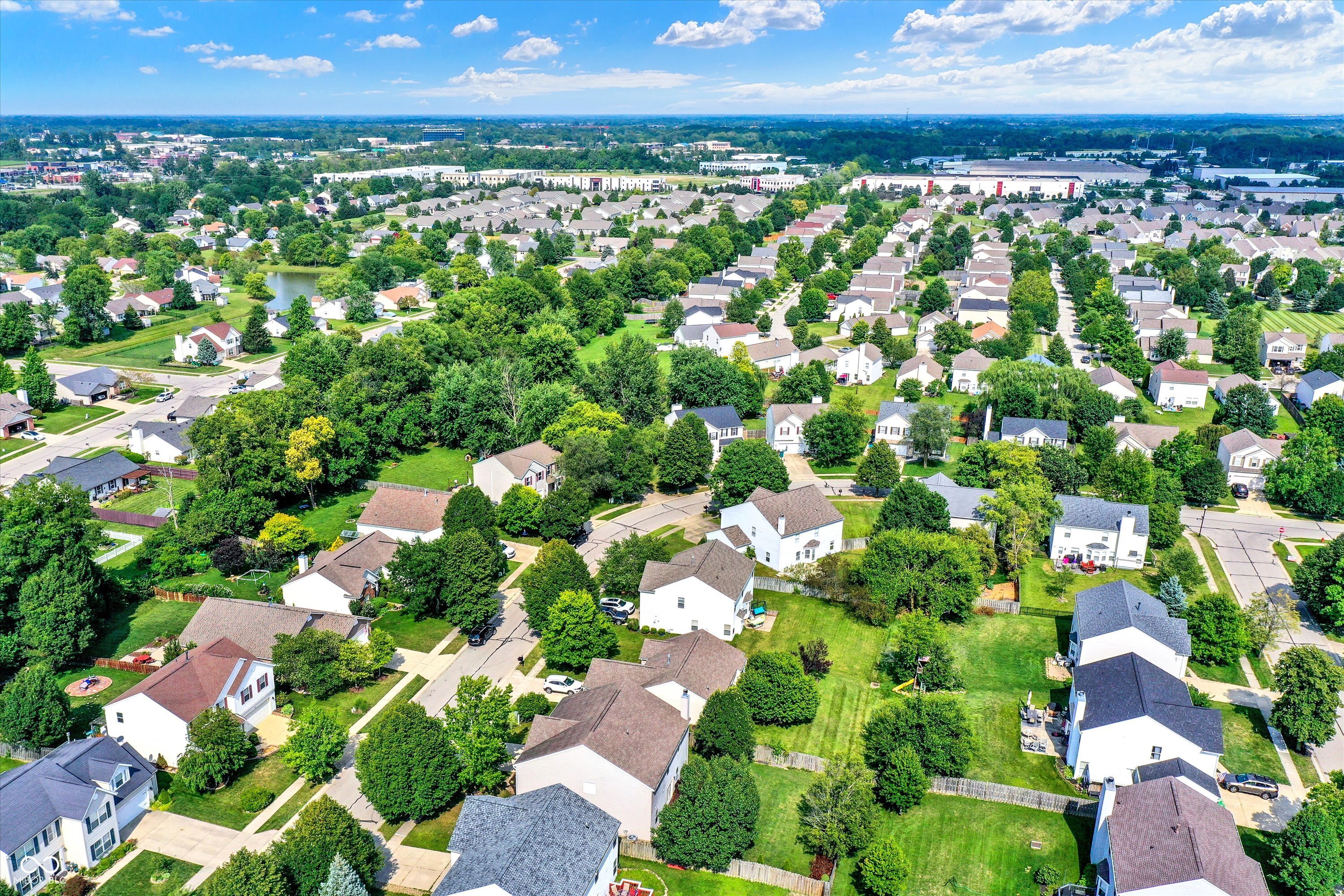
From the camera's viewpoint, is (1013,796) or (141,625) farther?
(141,625)

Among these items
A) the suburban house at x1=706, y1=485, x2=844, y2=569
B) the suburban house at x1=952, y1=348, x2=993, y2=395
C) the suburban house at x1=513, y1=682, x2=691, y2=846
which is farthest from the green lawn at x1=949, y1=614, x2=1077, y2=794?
the suburban house at x1=952, y1=348, x2=993, y2=395

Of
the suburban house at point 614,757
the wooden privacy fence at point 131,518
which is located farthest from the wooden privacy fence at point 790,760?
the wooden privacy fence at point 131,518

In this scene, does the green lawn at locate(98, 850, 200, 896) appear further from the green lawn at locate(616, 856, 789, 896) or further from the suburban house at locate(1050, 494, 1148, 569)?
the suburban house at locate(1050, 494, 1148, 569)

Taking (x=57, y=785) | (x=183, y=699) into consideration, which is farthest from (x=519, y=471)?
(x=57, y=785)

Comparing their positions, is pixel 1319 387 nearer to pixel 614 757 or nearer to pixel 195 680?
pixel 614 757

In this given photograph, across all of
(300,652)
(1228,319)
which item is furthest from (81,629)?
(1228,319)
